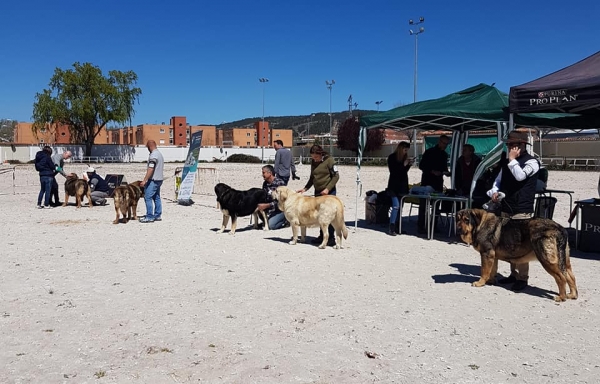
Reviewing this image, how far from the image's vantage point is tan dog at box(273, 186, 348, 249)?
834cm

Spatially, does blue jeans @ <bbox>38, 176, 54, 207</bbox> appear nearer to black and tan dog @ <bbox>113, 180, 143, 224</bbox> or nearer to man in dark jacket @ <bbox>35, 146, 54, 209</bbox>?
man in dark jacket @ <bbox>35, 146, 54, 209</bbox>

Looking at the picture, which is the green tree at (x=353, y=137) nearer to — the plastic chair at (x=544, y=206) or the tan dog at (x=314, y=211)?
the plastic chair at (x=544, y=206)

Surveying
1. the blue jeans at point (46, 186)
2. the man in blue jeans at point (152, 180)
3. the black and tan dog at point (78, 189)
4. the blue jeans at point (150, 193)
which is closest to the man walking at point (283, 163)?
the man in blue jeans at point (152, 180)

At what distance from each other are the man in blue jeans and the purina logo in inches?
305

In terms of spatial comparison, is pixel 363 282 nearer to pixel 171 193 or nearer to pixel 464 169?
pixel 464 169

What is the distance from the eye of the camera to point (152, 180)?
37.7 ft

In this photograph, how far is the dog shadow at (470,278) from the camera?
5859 mm

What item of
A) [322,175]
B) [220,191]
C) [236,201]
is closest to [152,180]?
[220,191]

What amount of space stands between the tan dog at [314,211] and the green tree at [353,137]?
168 feet

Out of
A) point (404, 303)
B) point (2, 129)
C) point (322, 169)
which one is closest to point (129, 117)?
point (322, 169)

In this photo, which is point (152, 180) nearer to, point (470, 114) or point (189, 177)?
point (189, 177)

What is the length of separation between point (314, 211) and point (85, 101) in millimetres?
52925

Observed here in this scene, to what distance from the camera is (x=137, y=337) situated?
174 inches

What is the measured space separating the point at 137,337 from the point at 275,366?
A: 1.38 meters
